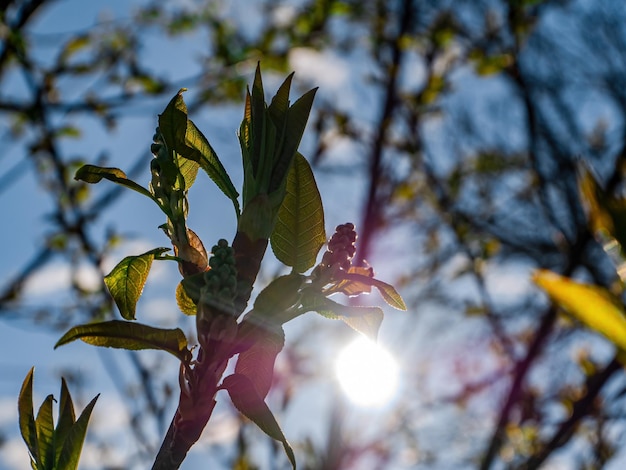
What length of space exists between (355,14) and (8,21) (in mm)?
2029

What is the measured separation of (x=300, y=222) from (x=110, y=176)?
201 millimetres

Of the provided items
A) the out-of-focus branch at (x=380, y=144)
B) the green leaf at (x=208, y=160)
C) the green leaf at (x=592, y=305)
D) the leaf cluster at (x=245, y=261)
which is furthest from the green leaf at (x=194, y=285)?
the out-of-focus branch at (x=380, y=144)

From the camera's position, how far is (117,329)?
523 mm

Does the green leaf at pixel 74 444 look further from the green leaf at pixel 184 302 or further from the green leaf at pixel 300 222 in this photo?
the green leaf at pixel 300 222

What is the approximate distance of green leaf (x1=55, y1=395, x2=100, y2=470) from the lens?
0.56 meters

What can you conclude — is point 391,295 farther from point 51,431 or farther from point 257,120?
point 51,431

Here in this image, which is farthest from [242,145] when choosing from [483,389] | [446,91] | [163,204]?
[483,389]

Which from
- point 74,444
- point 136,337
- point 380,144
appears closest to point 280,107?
point 136,337

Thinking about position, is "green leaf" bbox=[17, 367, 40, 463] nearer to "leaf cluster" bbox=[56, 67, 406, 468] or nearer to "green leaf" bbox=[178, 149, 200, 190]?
"leaf cluster" bbox=[56, 67, 406, 468]

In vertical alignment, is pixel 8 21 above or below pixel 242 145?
above

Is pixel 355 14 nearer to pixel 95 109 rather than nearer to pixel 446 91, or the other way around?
pixel 446 91

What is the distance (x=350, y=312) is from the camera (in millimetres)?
585

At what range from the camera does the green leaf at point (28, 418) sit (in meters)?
0.58

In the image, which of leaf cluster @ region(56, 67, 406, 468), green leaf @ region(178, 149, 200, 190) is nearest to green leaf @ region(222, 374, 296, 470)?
leaf cluster @ region(56, 67, 406, 468)
